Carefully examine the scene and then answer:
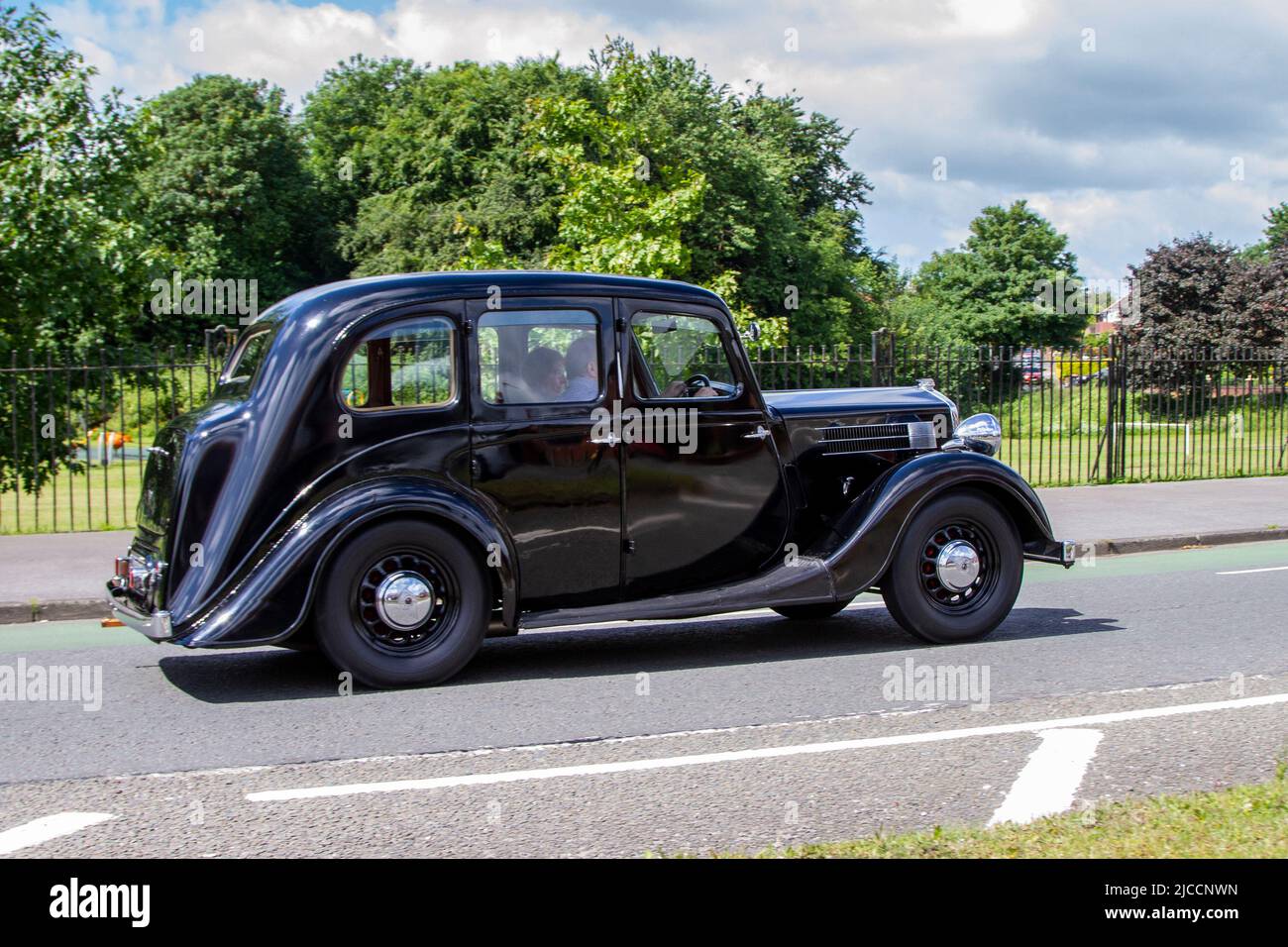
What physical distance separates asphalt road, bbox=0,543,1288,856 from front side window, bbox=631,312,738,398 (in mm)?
1535

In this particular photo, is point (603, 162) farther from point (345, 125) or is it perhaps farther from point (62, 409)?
point (345, 125)

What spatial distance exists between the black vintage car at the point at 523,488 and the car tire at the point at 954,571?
0.01m

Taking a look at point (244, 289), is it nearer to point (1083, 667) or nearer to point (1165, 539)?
point (1165, 539)

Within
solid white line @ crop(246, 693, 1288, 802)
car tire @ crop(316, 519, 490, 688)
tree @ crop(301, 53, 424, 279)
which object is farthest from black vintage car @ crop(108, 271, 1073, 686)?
tree @ crop(301, 53, 424, 279)

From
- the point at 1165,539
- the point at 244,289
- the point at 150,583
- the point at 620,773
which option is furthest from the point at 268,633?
the point at 244,289

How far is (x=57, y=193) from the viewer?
1462 cm

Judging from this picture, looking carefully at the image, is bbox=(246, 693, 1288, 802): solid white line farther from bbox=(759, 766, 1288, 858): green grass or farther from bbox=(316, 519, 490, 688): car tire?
bbox=(316, 519, 490, 688): car tire

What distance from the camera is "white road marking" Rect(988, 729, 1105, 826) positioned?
14.2ft

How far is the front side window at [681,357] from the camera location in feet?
23.2

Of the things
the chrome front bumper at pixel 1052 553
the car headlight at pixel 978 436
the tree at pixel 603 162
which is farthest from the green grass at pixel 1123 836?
the tree at pixel 603 162

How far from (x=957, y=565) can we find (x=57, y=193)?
11.8 m

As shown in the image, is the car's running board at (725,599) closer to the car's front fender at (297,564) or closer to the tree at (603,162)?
the car's front fender at (297,564)

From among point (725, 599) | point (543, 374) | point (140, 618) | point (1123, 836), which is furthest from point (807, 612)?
point (1123, 836)
